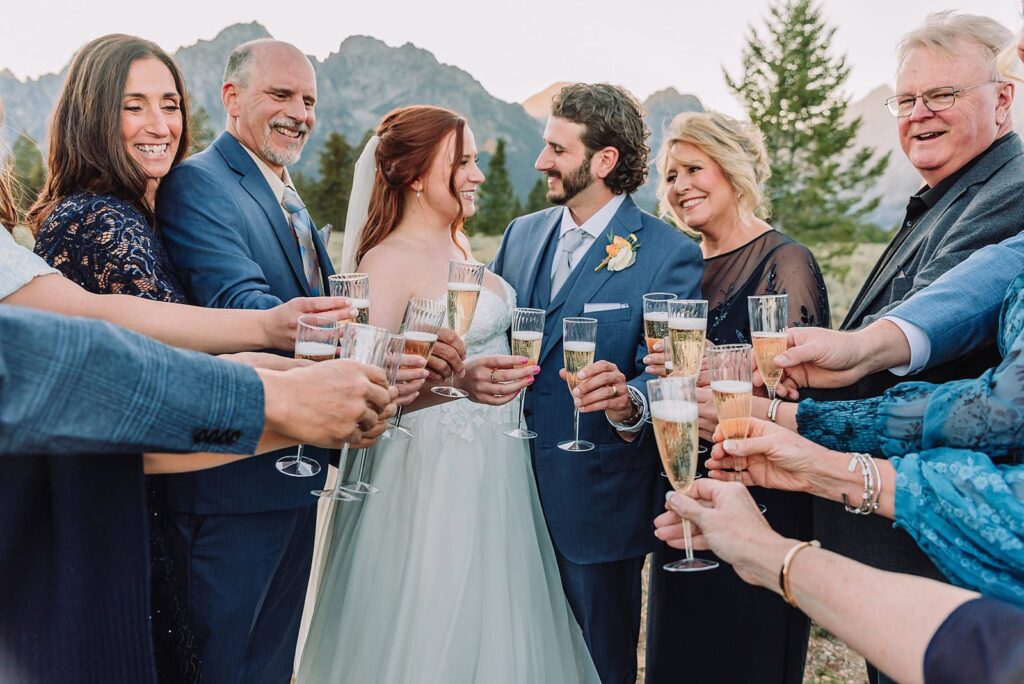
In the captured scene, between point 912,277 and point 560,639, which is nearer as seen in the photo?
point 912,277

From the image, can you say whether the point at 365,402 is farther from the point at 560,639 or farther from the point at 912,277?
the point at 912,277

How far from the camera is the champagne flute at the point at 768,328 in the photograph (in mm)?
2918

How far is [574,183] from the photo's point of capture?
15.6 ft

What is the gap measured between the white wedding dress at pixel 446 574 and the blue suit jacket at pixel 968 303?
2.12 meters

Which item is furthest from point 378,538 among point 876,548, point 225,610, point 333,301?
point 876,548

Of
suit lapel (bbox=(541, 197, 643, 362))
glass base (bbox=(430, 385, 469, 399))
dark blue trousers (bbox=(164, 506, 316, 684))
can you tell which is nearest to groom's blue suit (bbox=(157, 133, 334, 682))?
dark blue trousers (bbox=(164, 506, 316, 684))

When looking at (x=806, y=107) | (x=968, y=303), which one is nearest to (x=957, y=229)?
(x=968, y=303)

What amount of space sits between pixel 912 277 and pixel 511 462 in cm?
220

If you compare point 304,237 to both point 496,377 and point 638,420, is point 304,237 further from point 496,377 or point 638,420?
point 638,420

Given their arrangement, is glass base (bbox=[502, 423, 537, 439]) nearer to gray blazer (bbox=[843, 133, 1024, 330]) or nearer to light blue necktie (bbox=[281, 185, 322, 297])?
light blue necktie (bbox=[281, 185, 322, 297])

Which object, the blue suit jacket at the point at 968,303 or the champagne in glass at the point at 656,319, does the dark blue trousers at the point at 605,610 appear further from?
the blue suit jacket at the point at 968,303

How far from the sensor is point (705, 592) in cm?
415

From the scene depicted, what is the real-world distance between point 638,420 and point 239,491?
2.02 metres

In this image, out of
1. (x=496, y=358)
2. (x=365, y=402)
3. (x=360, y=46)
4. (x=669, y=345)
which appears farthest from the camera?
(x=360, y=46)
